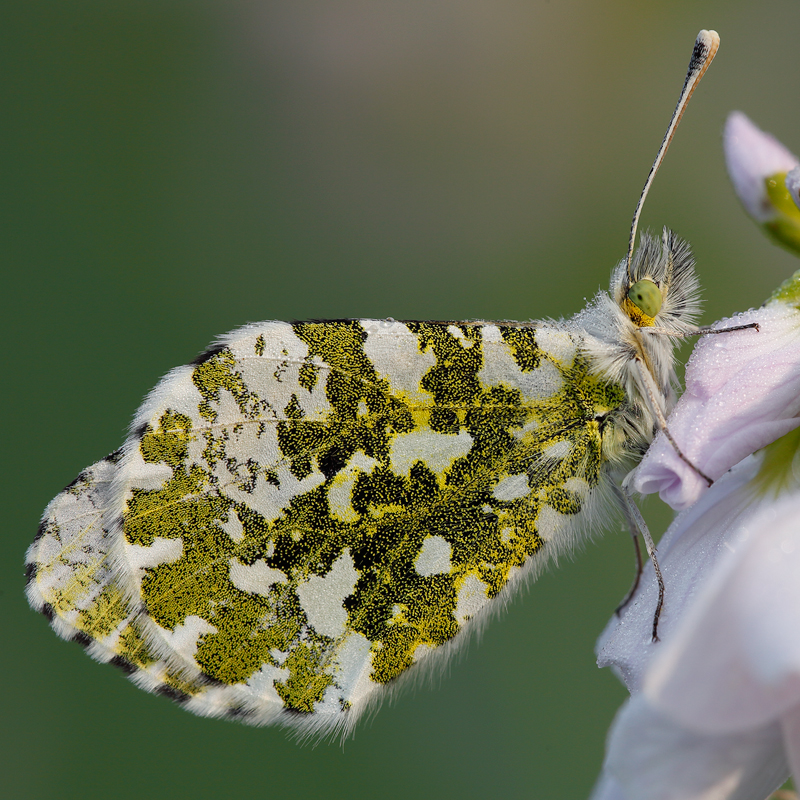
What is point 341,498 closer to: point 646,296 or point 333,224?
point 646,296

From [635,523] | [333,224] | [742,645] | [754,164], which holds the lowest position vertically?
[635,523]

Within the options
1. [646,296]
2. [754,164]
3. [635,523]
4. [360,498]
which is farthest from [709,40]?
[360,498]

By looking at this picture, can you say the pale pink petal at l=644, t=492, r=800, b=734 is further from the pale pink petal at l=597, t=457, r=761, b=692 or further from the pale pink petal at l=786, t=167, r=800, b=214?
the pale pink petal at l=786, t=167, r=800, b=214

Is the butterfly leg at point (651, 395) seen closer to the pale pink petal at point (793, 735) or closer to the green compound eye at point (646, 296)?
the green compound eye at point (646, 296)

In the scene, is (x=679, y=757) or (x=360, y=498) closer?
(x=679, y=757)

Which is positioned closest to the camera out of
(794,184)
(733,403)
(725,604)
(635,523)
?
(725,604)

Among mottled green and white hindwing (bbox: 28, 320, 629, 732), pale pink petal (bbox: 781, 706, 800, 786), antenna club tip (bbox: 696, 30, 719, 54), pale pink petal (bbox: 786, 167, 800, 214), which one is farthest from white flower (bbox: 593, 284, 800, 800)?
antenna club tip (bbox: 696, 30, 719, 54)

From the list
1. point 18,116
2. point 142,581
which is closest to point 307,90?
point 18,116
